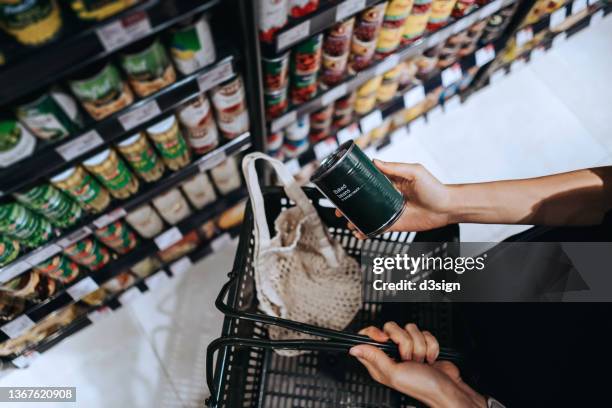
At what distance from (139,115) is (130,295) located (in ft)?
3.55

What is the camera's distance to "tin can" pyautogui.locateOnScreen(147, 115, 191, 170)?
4.04 ft

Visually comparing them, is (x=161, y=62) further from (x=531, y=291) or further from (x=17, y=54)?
(x=531, y=291)

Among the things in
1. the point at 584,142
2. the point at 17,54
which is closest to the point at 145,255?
the point at 17,54

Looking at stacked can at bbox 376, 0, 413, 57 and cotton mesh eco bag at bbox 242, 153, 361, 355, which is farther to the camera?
stacked can at bbox 376, 0, 413, 57

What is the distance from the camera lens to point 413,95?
2.03 meters

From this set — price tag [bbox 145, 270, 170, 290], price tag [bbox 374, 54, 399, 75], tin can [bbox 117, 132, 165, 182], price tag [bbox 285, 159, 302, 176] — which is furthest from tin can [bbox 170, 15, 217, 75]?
price tag [bbox 145, 270, 170, 290]

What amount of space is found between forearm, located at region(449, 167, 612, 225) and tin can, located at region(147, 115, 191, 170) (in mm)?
794

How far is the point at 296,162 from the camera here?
77.5 inches

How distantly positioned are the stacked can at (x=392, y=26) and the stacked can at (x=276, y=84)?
15.0 inches

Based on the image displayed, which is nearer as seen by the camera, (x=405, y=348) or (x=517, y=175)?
(x=405, y=348)

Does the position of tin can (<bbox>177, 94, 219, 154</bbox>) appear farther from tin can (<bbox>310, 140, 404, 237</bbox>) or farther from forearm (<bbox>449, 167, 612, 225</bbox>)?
forearm (<bbox>449, 167, 612, 225</bbox>)

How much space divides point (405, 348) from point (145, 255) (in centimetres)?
109

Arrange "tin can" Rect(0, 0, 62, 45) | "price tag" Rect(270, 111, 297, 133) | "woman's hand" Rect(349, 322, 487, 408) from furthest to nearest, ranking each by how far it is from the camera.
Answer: "price tag" Rect(270, 111, 297, 133), "woman's hand" Rect(349, 322, 487, 408), "tin can" Rect(0, 0, 62, 45)

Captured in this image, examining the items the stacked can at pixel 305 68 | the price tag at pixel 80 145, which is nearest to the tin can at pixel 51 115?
the price tag at pixel 80 145
